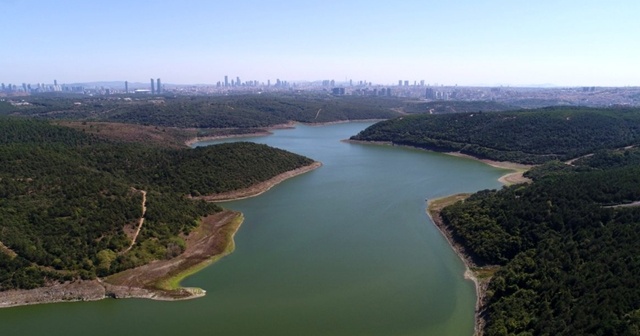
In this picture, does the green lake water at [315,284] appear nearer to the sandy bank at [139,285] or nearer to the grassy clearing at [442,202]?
the sandy bank at [139,285]

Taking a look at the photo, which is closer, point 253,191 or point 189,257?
point 189,257

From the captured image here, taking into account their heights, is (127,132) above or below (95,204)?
above

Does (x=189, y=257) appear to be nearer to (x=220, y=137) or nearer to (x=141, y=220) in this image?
(x=141, y=220)

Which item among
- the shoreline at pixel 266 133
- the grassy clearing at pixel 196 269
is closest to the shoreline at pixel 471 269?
the grassy clearing at pixel 196 269

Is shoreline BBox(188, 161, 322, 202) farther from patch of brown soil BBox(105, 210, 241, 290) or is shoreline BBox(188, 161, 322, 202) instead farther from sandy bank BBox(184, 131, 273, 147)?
sandy bank BBox(184, 131, 273, 147)

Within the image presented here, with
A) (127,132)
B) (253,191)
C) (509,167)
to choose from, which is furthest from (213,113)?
(509,167)

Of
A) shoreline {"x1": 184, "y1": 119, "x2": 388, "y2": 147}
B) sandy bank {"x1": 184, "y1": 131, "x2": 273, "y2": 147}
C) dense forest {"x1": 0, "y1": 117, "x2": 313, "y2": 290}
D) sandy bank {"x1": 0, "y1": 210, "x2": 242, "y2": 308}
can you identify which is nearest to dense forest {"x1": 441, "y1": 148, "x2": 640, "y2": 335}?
sandy bank {"x1": 0, "y1": 210, "x2": 242, "y2": 308}

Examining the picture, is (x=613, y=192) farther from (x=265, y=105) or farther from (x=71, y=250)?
(x=265, y=105)
